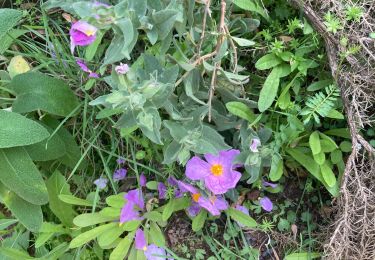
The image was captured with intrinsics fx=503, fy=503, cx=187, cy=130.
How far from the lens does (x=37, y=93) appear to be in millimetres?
1440

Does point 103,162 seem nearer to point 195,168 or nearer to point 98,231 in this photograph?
point 98,231

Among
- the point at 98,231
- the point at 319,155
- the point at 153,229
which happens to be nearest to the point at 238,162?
the point at 319,155

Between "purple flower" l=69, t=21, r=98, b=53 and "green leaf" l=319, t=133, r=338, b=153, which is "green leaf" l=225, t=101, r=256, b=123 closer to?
"green leaf" l=319, t=133, r=338, b=153

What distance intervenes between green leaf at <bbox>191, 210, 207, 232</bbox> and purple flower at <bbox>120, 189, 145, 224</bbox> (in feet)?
0.55

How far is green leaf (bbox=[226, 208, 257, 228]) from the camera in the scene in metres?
1.46

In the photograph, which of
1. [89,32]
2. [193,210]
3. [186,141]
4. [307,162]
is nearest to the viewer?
[89,32]

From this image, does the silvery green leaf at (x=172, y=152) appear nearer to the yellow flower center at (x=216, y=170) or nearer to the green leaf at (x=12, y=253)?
the yellow flower center at (x=216, y=170)

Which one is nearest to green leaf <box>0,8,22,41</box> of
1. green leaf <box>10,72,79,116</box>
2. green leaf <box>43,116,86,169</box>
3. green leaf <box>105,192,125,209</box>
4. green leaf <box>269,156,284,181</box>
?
green leaf <box>10,72,79,116</box>

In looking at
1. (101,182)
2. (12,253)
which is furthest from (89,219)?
(12,253)

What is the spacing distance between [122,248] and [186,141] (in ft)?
1.54

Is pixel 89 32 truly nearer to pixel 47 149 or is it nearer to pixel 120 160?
pixel 47 149

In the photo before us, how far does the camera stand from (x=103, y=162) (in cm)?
154

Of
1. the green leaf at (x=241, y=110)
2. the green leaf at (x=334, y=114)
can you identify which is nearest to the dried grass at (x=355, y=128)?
the green leaf at (x=334, y=114)

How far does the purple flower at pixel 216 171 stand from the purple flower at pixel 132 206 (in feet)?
0.74
